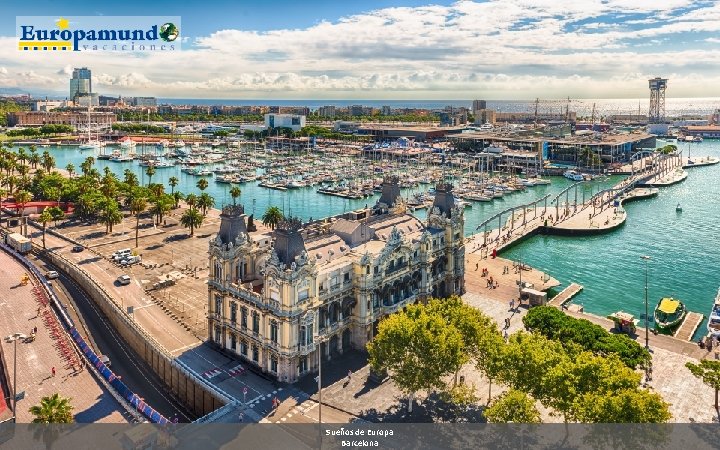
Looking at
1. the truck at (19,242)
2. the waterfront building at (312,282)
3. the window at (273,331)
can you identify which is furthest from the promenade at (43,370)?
the truck at (19,242)

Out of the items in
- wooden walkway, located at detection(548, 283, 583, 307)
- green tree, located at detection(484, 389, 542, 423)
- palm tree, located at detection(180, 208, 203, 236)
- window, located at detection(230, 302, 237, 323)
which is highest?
palm tree, located at detection(180, 208, 203, 236)

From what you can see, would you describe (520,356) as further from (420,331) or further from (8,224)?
(8,224)

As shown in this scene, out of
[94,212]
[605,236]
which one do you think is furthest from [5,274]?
[605,236]

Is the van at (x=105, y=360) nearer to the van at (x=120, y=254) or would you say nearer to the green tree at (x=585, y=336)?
the van at (x=120, y=254)

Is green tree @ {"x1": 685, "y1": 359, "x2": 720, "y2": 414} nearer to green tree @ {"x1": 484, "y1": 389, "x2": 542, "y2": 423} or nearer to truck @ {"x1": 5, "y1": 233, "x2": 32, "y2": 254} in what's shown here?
green tree @ {"x1": 484, "y1": 389, "x2": 542, "y2": 423}

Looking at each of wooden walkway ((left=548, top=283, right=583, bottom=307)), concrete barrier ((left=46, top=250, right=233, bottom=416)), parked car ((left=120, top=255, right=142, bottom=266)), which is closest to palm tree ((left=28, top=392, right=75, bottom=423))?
concrete barrier ((left=46, top=250, right=233, bottom=416))

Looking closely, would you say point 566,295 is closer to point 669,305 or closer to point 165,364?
point 669,305

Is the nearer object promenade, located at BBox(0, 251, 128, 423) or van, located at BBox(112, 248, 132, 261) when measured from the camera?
promenade, located at BBox(0, 251, 128, 423)
